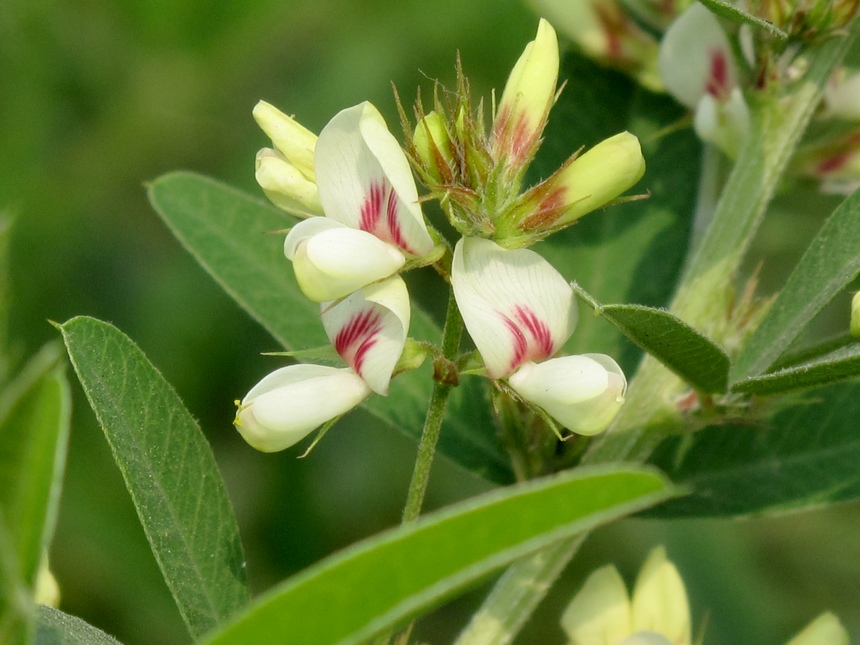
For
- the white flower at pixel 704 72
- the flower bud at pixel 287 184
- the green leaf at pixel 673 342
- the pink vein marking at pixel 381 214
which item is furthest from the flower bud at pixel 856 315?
the flower bud at pixel 287 184

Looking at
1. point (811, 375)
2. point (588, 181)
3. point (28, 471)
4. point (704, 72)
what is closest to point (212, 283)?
point (704, 72)

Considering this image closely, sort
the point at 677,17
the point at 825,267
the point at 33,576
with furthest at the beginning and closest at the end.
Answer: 1. the point at 677,17
2. the point at 825,267
3. the point at 33,576

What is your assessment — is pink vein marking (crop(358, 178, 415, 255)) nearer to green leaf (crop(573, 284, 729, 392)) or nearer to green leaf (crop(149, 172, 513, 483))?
green leaf (crop(573, 284, 729, 392))

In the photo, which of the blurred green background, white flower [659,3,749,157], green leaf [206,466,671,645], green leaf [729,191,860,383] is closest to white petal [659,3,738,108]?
white flower [659,3,749,157]

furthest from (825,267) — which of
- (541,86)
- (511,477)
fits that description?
(511,477)

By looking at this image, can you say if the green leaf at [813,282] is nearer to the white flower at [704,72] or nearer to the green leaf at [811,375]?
the green leaf at [811,375]

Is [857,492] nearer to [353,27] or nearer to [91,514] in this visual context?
[91,514]

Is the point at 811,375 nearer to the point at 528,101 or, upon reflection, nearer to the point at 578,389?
the point at 578,389
